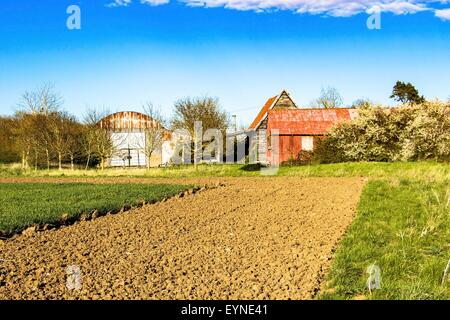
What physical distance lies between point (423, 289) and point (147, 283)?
136 inches

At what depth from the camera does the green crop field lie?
10.4 metres

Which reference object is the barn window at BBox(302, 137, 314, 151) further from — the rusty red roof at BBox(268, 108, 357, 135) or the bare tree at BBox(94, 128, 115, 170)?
the bare tree at BBox(94, 128, 115, 170)

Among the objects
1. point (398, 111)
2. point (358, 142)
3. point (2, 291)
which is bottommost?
point (2, 291)

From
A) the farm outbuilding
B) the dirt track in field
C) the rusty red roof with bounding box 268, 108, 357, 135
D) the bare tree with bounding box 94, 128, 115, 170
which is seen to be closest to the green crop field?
the dirt track in field

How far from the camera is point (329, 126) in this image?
3322 cm

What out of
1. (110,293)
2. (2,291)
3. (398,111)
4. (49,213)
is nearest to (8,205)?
(49,213)

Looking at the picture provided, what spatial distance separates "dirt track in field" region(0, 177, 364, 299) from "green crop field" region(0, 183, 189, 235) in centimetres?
95

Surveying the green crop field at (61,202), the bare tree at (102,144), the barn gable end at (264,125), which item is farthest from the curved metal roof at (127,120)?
the green crop field at (61,202)

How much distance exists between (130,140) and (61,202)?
27.1 metres

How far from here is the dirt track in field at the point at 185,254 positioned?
5.77 meters

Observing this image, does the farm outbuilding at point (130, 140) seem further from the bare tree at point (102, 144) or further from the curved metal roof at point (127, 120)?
the bare tree at point (102, 144)

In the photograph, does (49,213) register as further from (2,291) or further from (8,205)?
(2,291)

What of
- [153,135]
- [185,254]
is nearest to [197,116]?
[153,135]

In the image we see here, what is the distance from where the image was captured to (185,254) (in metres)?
7.45
